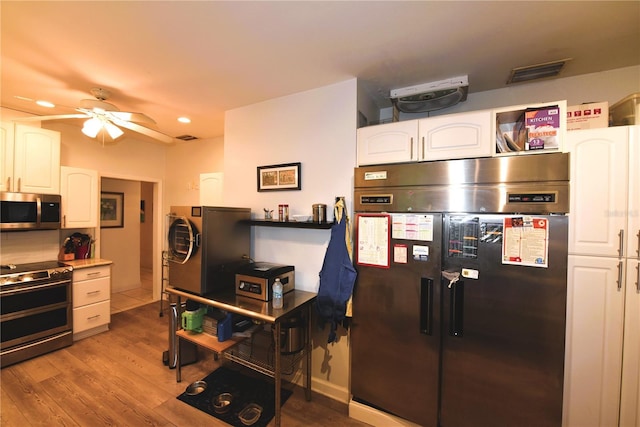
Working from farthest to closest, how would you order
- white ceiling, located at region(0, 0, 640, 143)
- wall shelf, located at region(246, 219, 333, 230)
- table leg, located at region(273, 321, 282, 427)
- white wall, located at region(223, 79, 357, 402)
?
white wall, located at region(223, 79, 357, 402) < wall shelf, located at region(246, 219, 333, 230) < table leg, located at region(273, 321, 282, 427) < white ceiling, located at region(0, 0, 640, 143)

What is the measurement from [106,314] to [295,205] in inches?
118

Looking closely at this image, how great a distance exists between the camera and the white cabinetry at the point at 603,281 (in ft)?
4.98

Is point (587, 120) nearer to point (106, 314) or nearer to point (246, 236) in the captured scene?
point (246, 236)

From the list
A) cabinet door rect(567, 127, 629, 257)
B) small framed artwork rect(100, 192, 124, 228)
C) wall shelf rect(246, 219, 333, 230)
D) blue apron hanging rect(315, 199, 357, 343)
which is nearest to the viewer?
cabinet door rect(567, 127, 629, 257)

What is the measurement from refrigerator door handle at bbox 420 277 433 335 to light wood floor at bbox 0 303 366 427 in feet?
3.23

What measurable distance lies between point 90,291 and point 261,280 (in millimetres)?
2649

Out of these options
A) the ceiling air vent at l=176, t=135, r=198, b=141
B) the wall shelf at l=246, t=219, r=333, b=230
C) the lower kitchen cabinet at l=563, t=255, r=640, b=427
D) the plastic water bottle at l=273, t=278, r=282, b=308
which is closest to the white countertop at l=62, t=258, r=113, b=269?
the ceiling air vent at l=176, t=135, r=198, b=141

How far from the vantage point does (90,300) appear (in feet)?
10.3

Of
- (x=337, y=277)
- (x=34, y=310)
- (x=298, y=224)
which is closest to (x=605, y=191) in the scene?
(x=337, y=277)

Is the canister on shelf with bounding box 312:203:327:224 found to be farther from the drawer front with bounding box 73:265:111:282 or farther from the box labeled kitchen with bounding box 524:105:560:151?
the drawer front with bounding box 73:265:111:282

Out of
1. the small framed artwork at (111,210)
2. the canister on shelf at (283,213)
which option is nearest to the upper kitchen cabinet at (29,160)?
the small framed artwork at (111,210)

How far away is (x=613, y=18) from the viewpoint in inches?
57.8

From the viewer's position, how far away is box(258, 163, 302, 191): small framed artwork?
2.45 meters

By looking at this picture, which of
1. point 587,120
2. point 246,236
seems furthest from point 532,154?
point 246,236
